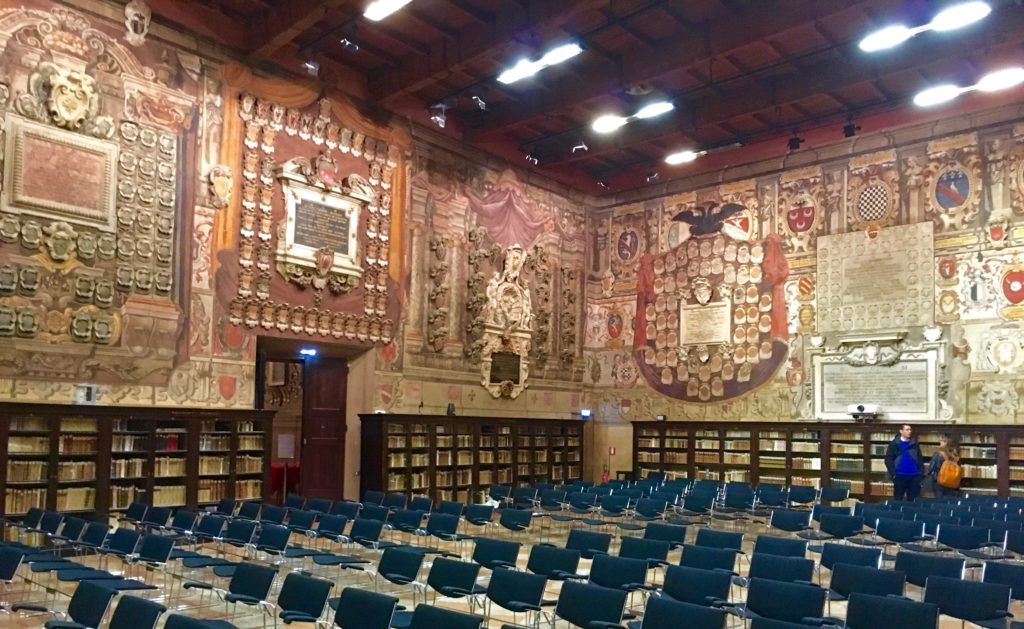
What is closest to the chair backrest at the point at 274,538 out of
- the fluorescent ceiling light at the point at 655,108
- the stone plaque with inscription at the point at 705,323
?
the fluorescent ceiling light at the point at 655,108

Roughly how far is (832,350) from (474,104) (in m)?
9.33

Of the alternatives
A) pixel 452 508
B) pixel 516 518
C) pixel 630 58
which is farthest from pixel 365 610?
pixel 630 58

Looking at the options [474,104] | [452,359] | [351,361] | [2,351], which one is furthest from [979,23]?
[2,351]

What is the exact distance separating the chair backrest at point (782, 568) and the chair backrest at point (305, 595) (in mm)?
3623

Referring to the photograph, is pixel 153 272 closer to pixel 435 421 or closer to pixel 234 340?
pixel 234 340

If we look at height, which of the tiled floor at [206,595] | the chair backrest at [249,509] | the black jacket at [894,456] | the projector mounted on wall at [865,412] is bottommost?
the tiled floor at [206,595]

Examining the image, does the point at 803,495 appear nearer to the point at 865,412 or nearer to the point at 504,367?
the point at 865,412

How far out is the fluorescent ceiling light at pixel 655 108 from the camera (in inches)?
665

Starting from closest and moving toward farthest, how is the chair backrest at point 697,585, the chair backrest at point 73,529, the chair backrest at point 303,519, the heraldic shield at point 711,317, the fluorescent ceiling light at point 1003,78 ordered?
the chair backrest at point 697,585 < the chair backrest at point 73,529 < the chair backrest at point 303,519 < the fluorescent ceiling light at point 1003,78 < the heraldic shield at point 711,317

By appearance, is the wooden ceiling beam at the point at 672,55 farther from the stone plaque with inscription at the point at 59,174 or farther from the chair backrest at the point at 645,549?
the chair backrest at the point at 645,549

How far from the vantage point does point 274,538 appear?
874cm

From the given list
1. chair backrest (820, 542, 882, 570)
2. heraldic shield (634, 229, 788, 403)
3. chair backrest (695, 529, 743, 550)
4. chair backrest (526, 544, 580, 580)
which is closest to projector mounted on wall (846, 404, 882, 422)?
heraldic shield (634, 229, 788, 403)

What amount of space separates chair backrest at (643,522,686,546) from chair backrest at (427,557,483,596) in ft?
10.5

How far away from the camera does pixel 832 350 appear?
18.3 m
